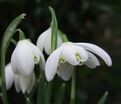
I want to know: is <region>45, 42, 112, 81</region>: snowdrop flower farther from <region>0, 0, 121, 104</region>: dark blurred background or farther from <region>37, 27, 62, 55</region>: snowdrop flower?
<region>0, 0, 121, 104</region>: dark blurred background

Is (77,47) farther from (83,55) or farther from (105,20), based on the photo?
(105,20)

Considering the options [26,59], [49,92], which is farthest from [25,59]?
[49,92]

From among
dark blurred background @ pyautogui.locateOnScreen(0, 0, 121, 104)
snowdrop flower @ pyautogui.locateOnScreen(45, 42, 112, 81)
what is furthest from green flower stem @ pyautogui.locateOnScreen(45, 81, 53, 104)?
dark blurred background @ pyautogui.locateOnScreen(0, 0, 121, 104)

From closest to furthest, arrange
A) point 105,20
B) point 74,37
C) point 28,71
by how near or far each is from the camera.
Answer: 1. point 28,71
2. point 74,37
3. point 105,20

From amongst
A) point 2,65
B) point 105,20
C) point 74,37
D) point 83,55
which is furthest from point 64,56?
point 105,20

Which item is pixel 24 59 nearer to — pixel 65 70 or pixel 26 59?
pixel 26 59

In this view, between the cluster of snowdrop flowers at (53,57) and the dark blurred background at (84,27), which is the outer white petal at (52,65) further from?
the dark blurred background at (84,27)
